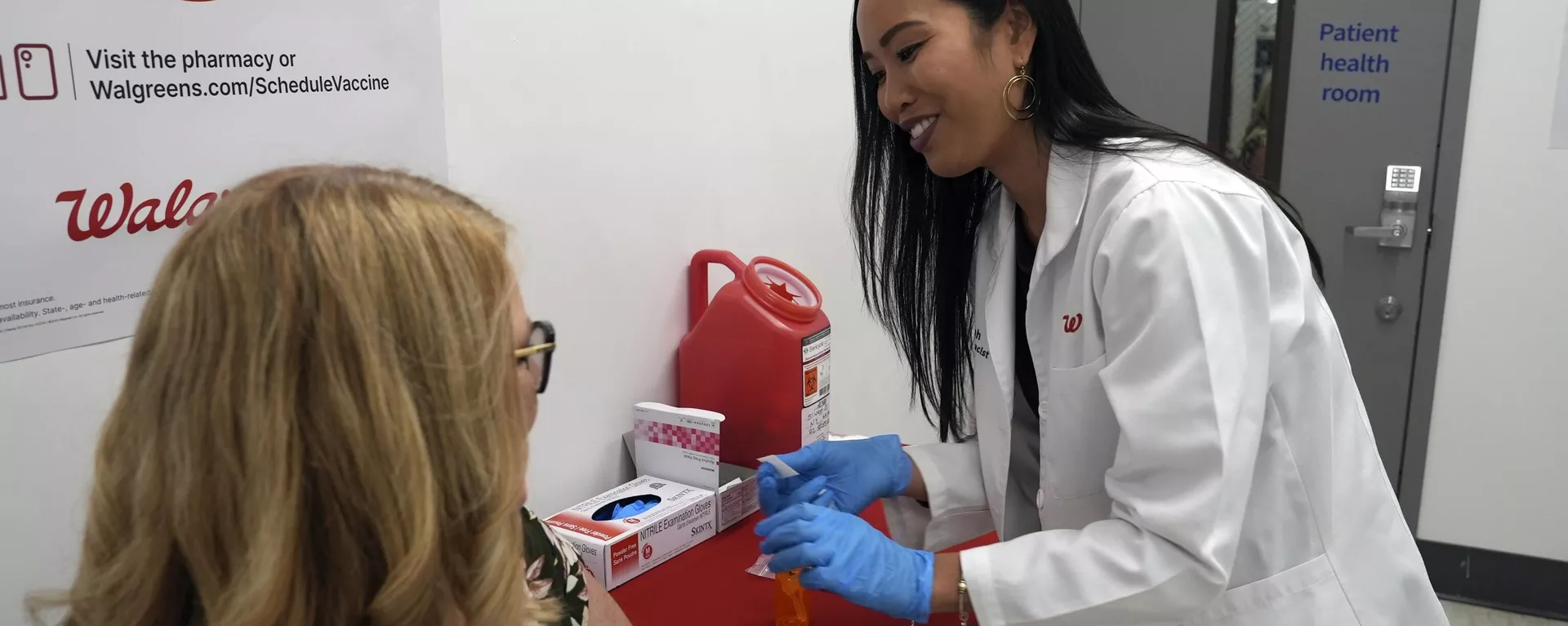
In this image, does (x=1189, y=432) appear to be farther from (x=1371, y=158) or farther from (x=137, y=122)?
(x=1371, y=158)

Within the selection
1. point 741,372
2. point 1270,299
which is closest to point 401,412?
point 1270,299

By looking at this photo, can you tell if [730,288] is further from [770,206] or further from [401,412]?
[401,412]

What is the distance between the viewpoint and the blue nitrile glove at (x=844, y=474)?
1.27m

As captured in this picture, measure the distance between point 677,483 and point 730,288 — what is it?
0.29 meters

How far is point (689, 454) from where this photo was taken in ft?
4.49

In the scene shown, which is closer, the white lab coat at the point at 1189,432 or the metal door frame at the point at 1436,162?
the white lab coat at the point at 1189,432

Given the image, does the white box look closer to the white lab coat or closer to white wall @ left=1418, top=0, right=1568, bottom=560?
the white lab coat

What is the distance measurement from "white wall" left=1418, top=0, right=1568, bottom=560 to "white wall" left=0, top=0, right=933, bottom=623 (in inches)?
62.6

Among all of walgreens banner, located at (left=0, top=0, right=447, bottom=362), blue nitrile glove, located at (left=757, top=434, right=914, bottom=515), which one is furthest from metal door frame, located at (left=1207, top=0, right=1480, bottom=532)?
walgreens banner, located at (left=0, top=0, right=447, bottom=362)

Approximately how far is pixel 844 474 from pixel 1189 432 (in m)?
0.51

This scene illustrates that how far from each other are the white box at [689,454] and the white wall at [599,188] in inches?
2.4

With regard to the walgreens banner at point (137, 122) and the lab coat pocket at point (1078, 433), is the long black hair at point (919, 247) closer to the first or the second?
the lab coat pocket at point (1078, 433)

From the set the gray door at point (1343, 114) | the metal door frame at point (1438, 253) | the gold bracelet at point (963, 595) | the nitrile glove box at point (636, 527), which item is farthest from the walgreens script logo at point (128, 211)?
the metal door frame at point (1438, 253)

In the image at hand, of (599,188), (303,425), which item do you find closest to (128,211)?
(303,425)
